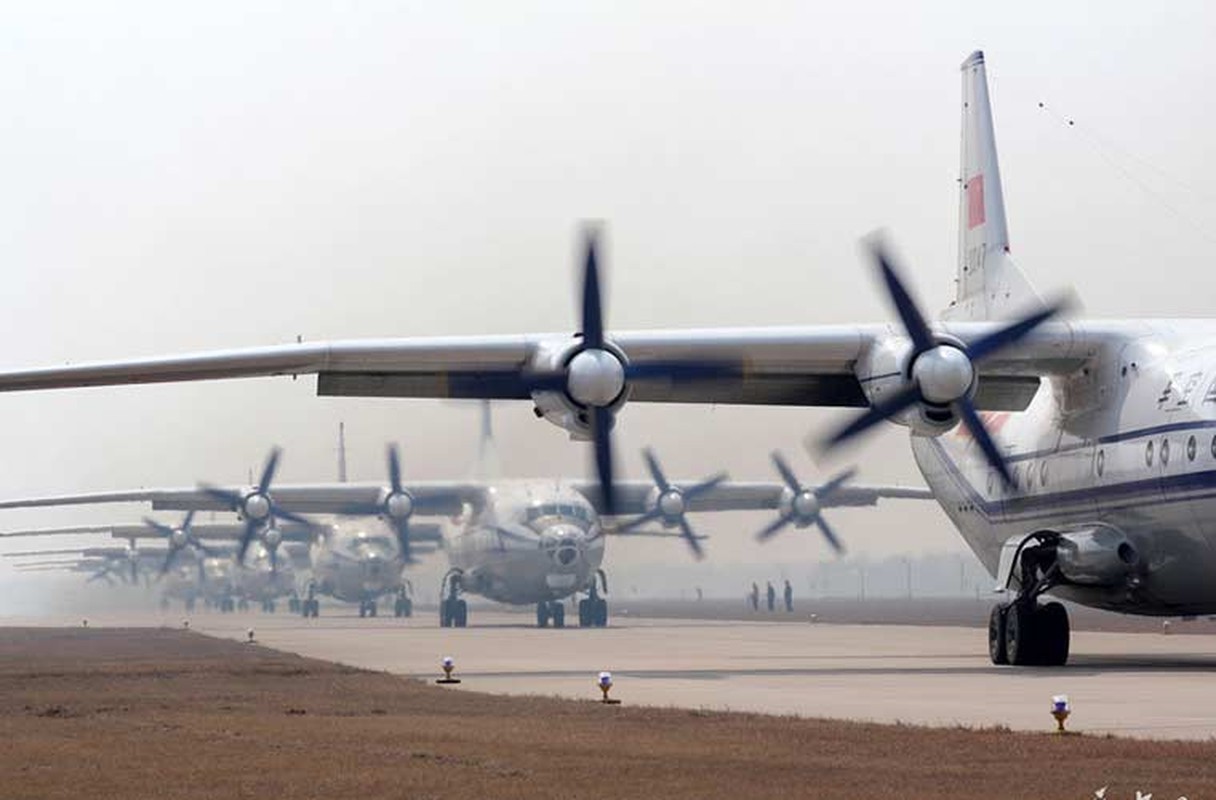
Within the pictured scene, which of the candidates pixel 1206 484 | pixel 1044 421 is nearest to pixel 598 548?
pixel 1044 421

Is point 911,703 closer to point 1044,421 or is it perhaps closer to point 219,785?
point 219,785

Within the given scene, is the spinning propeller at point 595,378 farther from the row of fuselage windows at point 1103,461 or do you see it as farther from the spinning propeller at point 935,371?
the row of fuselage windows at point 1103,461

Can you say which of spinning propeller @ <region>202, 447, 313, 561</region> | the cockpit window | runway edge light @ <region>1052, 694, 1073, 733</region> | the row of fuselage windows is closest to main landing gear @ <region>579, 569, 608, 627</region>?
the cockpit window

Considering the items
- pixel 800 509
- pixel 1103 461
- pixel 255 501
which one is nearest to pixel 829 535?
pixel 800 509

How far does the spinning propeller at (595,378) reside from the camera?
28.0m

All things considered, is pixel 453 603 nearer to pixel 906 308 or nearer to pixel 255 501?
pixel 255 501

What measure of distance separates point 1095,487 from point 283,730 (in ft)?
52.2

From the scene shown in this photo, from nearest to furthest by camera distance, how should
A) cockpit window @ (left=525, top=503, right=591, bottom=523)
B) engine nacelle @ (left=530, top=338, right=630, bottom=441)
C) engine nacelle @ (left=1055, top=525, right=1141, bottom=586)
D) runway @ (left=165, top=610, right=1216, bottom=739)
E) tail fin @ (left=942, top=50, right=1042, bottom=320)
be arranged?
1. runway @ (left=165, top=610, right=1216, bottom=739)
2. engine nacelle @ (left=530, top=338, right=630, bottom=441)
3. engine nacelle @ (left=1055, top=525, right=1141, bottom=586)
4. tail fin @ (left=942, top=50, right=1042, bottom=320)
5. cockpit window @ (left=525, top=503, right=591, bottom=523)

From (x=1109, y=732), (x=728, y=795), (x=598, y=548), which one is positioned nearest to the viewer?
(x=728, y=795)

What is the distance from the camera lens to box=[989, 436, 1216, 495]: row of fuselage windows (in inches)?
1094

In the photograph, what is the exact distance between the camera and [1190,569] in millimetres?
28844

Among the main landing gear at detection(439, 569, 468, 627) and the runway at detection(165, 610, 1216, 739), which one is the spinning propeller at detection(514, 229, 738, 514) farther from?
the main landing gear at detection(439, 569, 468, 627)

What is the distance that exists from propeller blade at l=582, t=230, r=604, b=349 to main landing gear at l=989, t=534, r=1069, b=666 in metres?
7.41

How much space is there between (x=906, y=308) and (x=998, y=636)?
5620 mm
